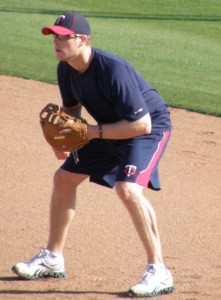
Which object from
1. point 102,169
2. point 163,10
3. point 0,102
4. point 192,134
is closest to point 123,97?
point 102,169

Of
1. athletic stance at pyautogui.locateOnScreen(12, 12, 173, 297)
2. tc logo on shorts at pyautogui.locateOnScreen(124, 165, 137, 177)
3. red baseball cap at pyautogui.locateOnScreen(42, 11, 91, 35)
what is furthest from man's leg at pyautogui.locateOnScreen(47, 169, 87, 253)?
red baseball cap at pyautogui.locateOnScreen(42, 11, 91, 35)

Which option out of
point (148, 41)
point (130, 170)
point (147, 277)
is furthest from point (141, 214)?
point (148, 41)

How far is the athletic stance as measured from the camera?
5.30 meters

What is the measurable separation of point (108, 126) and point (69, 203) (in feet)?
2.38

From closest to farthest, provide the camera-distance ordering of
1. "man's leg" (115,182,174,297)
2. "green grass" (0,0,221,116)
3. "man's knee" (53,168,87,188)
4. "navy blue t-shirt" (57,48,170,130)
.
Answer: "navy blue t-shirt" (57,48,170,130) < "man's leg" (115,182,174,297) < "man's knee" (53,168,87,188) < "green grass" (0,0,221,116)

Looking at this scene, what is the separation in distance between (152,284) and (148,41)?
10880 millimetres

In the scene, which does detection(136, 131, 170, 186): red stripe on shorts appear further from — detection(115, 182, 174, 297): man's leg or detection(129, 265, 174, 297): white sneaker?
detection(129, 265, 174, 297): white sneaker

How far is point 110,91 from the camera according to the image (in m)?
5.30

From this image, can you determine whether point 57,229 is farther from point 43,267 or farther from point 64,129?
point 64,129

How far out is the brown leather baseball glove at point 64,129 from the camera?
5.43 meters

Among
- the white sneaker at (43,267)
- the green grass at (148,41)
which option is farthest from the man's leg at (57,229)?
the green grass at (148,41)

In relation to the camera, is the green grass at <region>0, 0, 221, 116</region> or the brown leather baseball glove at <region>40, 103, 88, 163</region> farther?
the green grass at <region>0, 0, 221, 116</region>

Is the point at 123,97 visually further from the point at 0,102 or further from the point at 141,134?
the point at 0,102

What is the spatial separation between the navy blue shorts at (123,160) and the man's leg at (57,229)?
9cm
